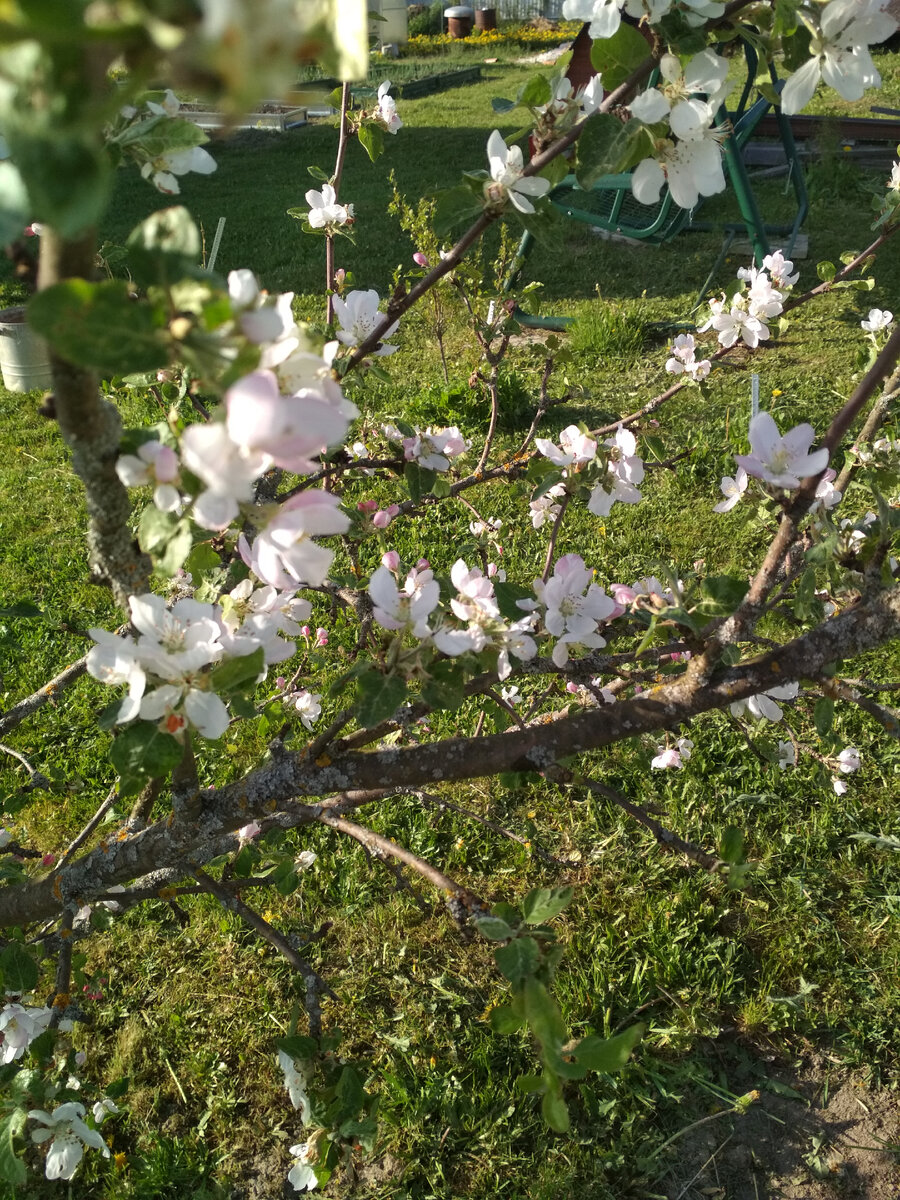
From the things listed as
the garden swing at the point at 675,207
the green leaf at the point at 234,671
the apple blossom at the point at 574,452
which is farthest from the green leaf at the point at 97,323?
the garden swing at the point at 675,207

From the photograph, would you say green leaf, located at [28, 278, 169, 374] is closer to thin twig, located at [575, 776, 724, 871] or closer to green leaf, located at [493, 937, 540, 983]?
green leaf, located at [493, 937, 540, 983]

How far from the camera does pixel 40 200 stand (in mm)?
391

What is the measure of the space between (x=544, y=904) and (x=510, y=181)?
0.79 meters

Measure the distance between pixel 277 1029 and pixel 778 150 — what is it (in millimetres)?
8424

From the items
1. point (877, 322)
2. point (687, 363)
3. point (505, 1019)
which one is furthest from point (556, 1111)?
point (877, 322)

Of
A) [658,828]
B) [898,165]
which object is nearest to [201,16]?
[658,828]

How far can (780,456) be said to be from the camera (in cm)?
100

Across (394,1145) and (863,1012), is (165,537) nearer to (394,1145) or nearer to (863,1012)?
(394,1145)

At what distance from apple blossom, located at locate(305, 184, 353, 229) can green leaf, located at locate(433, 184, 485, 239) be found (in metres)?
0.79

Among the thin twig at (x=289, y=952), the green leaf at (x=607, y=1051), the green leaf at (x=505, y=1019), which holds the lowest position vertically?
the thin twig at (x=289, y=952)

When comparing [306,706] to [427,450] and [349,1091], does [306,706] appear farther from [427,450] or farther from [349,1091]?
[349,1091]

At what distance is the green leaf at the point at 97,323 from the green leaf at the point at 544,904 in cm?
62

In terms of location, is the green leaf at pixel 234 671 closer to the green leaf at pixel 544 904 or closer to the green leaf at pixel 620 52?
the green leaf at pixel 544 904

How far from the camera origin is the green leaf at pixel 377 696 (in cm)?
90
